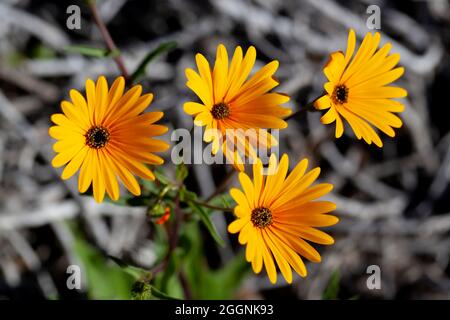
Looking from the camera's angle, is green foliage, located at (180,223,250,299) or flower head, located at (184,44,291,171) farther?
green foliage, located at (180,223,250,299)

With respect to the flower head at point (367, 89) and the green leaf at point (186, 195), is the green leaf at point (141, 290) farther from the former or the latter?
the flower head at point (367, 89)

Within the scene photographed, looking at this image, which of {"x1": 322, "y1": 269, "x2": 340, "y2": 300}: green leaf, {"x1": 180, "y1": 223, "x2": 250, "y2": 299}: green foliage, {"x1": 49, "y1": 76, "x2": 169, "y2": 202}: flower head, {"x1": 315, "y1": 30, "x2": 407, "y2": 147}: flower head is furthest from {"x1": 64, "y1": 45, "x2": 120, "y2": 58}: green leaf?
{"x1": 322, "y1": 269, "x2": 340, "y2": 300}: green leaf

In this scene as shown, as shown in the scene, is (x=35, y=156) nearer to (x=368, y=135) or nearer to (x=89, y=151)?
(x=89, y=151)

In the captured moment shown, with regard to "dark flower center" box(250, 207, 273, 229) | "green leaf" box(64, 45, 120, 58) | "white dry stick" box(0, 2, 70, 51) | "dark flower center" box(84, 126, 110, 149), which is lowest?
"dark flower center" box(250, 207, 273, 229)

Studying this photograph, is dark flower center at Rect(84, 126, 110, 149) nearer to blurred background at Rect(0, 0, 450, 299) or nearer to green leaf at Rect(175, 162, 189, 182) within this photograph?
green leaf at Rect(175, 162, 189, 182)

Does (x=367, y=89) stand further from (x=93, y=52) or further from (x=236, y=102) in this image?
(x=93, y=52)
